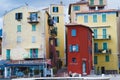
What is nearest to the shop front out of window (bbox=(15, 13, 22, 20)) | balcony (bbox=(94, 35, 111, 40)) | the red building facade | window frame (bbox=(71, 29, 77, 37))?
the red building facade

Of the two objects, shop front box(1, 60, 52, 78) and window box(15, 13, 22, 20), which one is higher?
window box(15, 13, 22, 20)

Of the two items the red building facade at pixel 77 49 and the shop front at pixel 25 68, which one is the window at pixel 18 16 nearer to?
the shop front at pixel 25 68

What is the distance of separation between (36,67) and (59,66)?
43.3ft

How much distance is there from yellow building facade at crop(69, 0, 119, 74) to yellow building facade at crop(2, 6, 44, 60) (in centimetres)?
1180

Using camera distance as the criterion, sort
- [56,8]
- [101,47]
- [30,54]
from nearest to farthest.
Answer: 1. [30,54]
2. [101,47]
3. [56,8]

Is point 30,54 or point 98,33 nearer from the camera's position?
point 30,54

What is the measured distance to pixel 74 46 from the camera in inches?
2719

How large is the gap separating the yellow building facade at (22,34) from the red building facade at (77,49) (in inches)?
260

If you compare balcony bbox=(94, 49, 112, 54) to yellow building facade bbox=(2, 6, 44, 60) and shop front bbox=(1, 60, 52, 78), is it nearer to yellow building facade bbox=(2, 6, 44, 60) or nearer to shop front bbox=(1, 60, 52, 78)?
yellow building facade bbox=(2, 6, 44, 60)

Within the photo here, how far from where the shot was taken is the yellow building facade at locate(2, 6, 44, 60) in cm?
7381

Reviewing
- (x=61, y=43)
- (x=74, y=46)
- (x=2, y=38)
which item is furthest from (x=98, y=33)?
(x=2, y=38)

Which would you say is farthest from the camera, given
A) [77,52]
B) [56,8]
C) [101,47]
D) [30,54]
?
[56,8]

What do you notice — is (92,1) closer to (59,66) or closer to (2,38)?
(59,66)

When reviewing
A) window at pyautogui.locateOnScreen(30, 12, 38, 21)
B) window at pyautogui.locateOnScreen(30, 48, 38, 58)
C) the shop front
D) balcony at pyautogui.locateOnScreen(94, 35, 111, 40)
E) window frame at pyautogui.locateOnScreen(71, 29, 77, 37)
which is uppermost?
window at pyautogui.locateOnScreen(30, 12, 38, 21)
